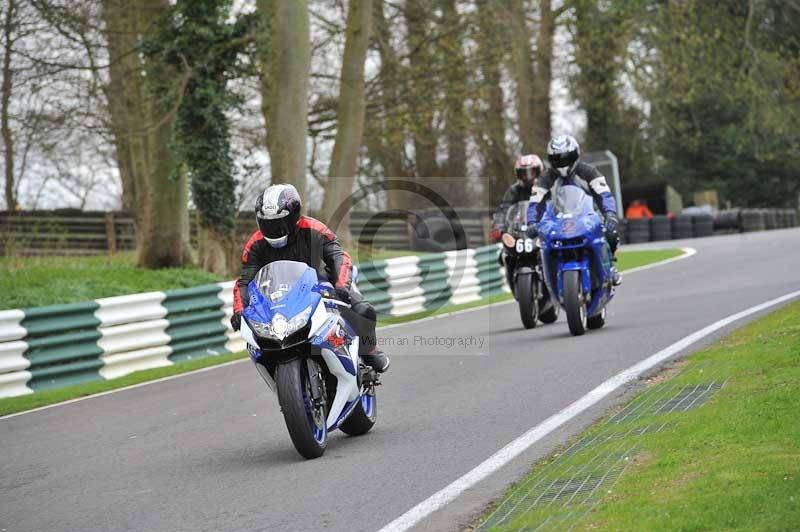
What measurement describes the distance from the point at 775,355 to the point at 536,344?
379cm

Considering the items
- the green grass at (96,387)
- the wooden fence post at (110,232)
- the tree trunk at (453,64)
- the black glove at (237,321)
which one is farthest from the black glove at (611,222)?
the wooden fence post at (110,232)

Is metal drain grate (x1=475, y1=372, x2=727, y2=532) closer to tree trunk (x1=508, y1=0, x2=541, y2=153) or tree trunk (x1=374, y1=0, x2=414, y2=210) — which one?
tree trunk (x1=374, y1=0, x2=414, y2=210)

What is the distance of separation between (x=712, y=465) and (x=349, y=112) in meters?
22.7

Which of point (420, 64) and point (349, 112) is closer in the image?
point (349, 112)

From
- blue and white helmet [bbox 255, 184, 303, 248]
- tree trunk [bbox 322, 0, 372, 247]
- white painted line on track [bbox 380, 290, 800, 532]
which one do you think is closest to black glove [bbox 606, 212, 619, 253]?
white painted line on track [bbox 380, 290, 800, 532]

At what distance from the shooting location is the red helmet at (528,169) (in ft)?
49.4

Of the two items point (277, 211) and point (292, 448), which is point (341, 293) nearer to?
point (277, 211)

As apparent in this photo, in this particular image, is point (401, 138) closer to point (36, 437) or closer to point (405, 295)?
point (405, 295)

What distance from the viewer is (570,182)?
13.6 m

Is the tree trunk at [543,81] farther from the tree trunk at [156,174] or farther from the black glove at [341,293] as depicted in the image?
the black glove at [341,293]

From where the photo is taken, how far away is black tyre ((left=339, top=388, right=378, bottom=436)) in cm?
864

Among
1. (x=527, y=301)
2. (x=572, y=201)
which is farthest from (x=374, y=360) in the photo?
(x=527, y=301)

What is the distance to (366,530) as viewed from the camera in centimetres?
601

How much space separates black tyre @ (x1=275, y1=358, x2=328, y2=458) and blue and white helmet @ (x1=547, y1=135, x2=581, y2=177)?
623 cm
